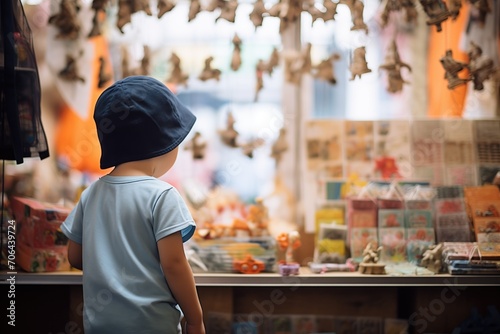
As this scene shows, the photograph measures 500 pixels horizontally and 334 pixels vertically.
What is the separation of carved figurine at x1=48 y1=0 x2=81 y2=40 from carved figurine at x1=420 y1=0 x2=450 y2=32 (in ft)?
5.30

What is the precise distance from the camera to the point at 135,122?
179 centimetres

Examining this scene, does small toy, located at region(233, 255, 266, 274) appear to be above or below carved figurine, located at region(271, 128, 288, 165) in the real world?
below

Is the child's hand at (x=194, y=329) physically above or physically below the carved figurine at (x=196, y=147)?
below

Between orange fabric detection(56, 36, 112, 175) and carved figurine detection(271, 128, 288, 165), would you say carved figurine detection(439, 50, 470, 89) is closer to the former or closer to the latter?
carved figurine detection(271, 128, 288, 165)

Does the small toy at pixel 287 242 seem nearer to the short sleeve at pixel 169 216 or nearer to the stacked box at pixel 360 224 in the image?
the stacked box at pixel 360 224

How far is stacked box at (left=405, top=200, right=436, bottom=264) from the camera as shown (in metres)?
2.48

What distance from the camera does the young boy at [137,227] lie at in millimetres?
1727

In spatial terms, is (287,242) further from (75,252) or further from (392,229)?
(75,252)

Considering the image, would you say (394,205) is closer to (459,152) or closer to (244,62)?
(459,152)

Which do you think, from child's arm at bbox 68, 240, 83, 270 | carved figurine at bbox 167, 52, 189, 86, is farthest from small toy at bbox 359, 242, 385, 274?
carved figurine at bbox 167, 52, 189, 86

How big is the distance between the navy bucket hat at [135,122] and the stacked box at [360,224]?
1.04 meters

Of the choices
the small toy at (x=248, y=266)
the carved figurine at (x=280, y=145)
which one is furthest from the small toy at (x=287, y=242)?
the carved figurine at (x=280, y=145)

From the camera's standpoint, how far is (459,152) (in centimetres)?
285

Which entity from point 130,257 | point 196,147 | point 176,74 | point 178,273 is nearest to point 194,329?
point 178,273
